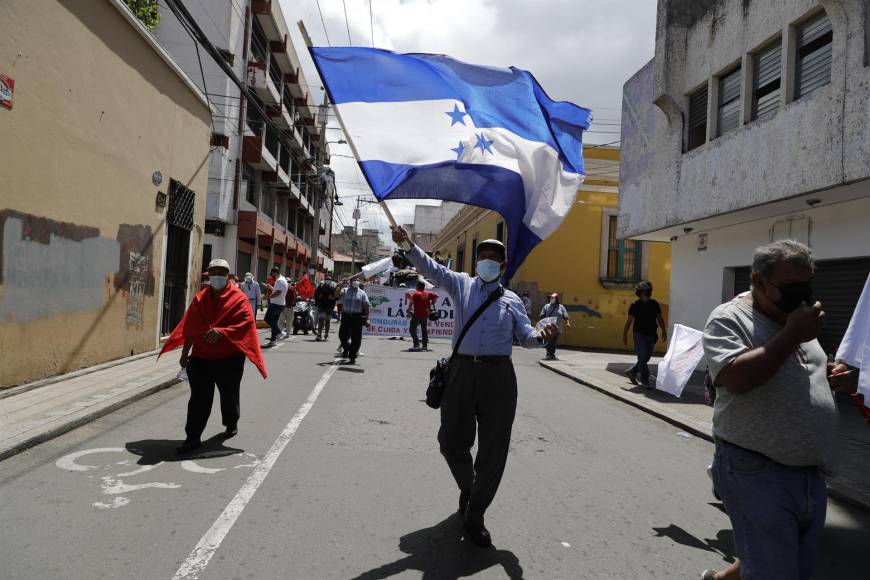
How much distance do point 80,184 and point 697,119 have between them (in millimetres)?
11678

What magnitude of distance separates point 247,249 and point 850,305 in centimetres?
2687

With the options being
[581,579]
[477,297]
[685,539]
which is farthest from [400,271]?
[685,539]

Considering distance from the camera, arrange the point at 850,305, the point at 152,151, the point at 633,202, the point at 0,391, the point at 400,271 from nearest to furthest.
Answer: the point at 400,271, the point at 0,391, the point at 850,305, the point at 152,151, the point at 633,202

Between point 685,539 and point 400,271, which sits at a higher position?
point 400,271

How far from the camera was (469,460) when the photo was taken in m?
4.08

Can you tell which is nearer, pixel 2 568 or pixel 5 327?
pixel 2 568

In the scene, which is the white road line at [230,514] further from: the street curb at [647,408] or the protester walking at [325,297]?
the protester walking at [325,297]

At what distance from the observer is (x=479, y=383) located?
395cm

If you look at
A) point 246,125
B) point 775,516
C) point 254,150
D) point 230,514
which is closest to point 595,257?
point 254,150

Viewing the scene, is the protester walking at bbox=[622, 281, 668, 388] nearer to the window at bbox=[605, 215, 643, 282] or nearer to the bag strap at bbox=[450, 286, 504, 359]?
the bag strap at bbox=[450, 286, 504, 359]

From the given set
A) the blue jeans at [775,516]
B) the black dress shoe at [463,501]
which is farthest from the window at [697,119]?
the blue jeans at [775,516]

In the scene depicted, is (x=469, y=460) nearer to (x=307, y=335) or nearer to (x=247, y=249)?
(x=307, y=335)

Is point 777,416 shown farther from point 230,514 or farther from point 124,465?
point 124,465

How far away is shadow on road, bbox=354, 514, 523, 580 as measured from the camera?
3453 mm
